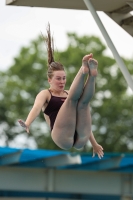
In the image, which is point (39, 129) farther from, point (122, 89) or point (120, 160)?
point (120, 160)

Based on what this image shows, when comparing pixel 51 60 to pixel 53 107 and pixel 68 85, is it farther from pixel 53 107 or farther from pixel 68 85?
pixel 68 85

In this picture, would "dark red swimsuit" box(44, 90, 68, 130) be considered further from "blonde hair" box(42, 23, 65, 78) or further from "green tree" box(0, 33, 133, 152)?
"green tree" box(0, 33, 133, 152)

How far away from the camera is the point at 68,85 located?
172 ft

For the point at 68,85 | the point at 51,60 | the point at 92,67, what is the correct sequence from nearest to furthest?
the point at 92,67 < the point at 51,60 < the point at 68,85

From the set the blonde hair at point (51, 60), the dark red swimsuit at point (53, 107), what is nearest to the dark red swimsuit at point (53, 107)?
the dark red swimsuit at point (53, 107)

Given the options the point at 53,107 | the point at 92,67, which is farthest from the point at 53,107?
the point at 92,67

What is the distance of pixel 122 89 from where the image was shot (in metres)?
53.4

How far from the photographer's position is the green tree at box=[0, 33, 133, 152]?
52719 millimetres

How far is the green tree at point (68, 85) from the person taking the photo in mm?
52719

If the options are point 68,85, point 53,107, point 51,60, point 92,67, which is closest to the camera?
point 92,67

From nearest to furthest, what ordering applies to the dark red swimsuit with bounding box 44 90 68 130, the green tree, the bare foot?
1. the bare foot
2. the dark red swimsuit with bounding box 44 90 68 130
3. the green tree

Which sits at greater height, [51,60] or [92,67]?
[51,60]

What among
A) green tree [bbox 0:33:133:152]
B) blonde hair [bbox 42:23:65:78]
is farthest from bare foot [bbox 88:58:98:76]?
green tree [bbox 0:33:133:152]

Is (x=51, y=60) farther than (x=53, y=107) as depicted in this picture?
Yes
